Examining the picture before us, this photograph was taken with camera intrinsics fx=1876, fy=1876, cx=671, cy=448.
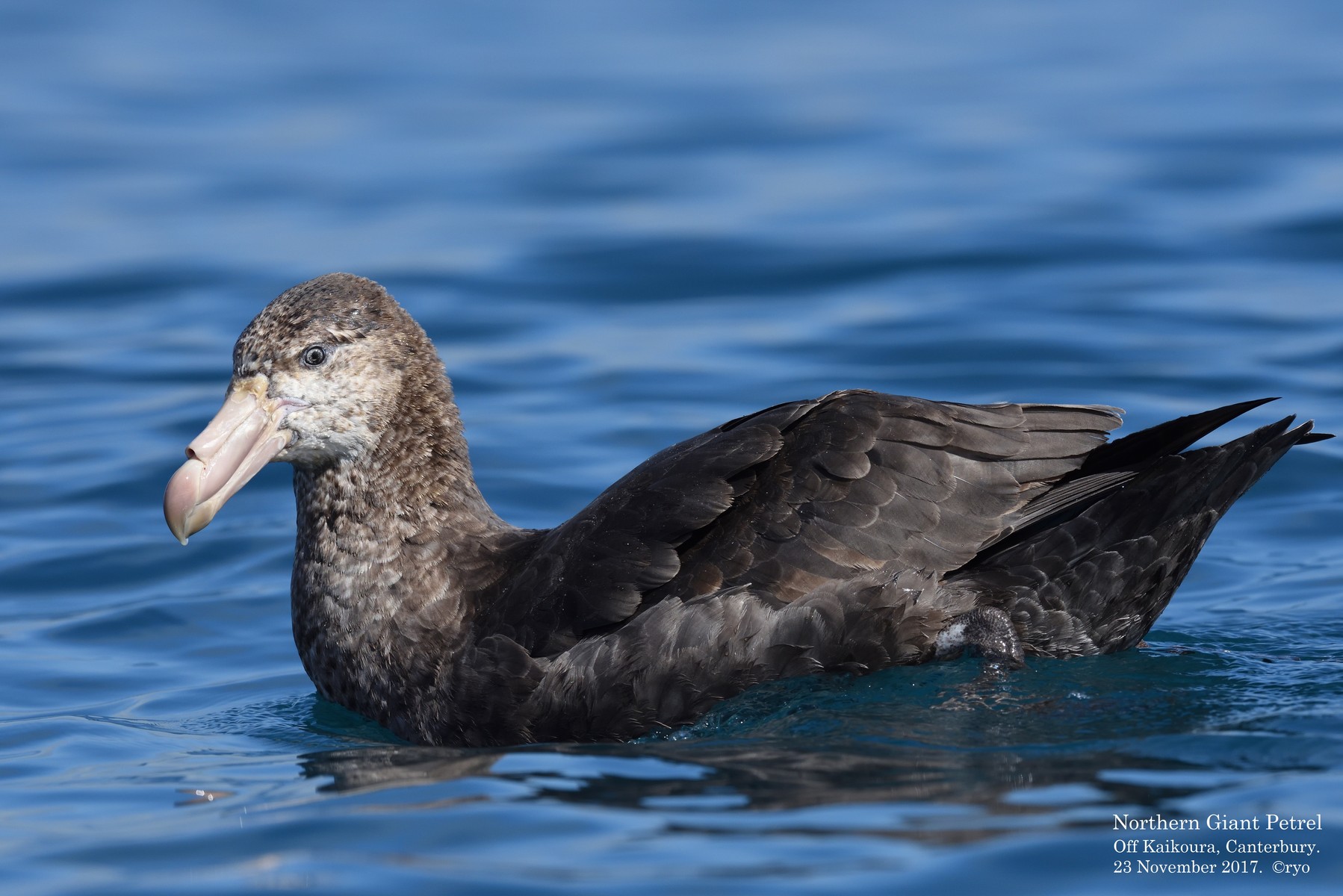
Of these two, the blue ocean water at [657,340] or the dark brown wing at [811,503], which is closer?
the blue ocean water at [657,340]

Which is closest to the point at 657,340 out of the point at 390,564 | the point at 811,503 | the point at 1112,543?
the point at 390,564

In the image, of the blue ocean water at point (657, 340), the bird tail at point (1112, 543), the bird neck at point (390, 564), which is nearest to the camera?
the blue ocean water at point (657, 340)

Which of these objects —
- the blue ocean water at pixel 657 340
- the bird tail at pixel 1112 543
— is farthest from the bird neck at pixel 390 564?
the bird tail at pixel 1112 543

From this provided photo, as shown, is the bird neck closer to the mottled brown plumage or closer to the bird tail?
the mottled brown plumage

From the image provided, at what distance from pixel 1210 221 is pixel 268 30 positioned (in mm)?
11019

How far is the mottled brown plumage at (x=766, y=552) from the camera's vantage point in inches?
261

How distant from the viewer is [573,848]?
5.60m

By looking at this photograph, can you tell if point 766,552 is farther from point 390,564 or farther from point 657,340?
point 657,340

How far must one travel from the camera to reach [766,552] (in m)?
6.71

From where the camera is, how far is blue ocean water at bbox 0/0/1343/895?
5.81 metres

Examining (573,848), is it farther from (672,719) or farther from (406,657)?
(406,657)

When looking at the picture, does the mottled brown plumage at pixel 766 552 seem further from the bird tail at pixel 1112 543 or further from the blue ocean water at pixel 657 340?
the blue ocean water at pixel 657 340

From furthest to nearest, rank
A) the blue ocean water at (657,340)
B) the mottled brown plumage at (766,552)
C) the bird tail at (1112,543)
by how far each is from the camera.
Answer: the bird tail at (1112,543) → the mottled brown plumage at (766,552) → the blue ocean water at (657,340)

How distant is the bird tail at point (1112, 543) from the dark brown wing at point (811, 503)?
0.61 feet
